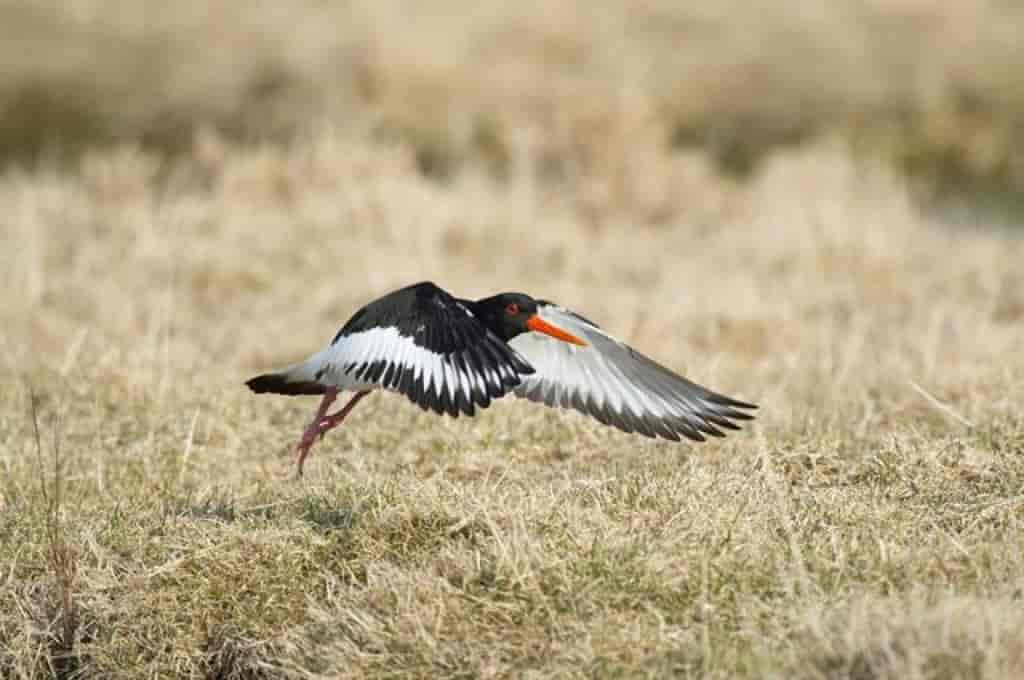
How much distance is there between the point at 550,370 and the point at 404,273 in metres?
4.27

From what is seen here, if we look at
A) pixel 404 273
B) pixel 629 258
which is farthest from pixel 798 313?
pixel 404 273

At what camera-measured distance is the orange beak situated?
18.6 ft

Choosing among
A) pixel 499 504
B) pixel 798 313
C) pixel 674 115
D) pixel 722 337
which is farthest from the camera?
pixel 674 115

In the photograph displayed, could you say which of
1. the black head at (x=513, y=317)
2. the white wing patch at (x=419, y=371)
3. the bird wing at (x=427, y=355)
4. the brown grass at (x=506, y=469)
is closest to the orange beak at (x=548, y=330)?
the black head at (x=513, y=317)

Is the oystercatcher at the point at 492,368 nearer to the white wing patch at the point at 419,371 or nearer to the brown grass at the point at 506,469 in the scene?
the white wing patch at the point at 419,371

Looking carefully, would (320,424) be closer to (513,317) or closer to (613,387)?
(513,317)

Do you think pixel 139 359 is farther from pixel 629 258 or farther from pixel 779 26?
pixel 779 26

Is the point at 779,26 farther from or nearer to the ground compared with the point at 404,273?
farther from the ground

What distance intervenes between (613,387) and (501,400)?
1.16 metres

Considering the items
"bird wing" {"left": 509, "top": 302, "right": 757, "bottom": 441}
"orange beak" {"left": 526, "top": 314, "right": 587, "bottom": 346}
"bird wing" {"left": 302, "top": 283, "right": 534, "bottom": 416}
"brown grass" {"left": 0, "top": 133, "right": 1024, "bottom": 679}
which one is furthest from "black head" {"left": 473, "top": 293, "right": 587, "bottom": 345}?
"brown grass" {"left": 0, "top": 133, "right": 1024, "bottom": 679}

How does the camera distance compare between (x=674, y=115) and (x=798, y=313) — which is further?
(x=674, y=115)

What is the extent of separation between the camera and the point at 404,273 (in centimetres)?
1016

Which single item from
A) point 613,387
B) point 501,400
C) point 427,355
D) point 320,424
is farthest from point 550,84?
point 427,355

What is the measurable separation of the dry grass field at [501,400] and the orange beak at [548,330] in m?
0.49
